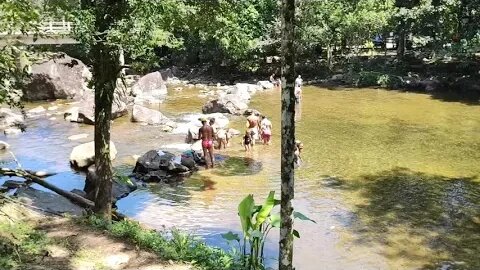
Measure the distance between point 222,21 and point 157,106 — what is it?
650 inches

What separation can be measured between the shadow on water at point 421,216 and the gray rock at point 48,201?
5.87 metres

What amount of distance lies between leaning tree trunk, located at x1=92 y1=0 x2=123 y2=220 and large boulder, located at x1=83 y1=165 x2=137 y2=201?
241cm

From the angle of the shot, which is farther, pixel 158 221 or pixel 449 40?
pixel 449 40

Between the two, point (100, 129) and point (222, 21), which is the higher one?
point (222, 21)

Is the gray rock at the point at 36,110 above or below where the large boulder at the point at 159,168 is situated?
above

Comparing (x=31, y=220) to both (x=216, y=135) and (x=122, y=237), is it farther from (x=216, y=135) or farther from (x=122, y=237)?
(x=216, y=135)

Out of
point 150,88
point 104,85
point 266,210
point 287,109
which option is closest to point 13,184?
point 104,85

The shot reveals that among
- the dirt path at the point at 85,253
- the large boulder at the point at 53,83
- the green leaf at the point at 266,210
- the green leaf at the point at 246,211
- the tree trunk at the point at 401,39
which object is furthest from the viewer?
the tree trunk at the point at 401,39

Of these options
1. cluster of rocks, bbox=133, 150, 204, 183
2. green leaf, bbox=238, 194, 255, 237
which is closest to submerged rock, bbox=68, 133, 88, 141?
cluster of rocks, bbox=133, 150, 204, 183

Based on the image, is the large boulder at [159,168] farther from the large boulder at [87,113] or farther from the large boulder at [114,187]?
the large boulder at [87,113]

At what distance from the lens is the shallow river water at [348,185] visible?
977 cm

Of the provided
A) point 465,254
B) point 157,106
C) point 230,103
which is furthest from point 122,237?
point 157,106

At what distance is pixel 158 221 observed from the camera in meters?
10.9

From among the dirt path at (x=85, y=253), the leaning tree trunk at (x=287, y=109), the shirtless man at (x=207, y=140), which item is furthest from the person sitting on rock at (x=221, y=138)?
the leaning tree trunk at (x=287, y=109)
